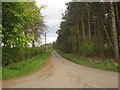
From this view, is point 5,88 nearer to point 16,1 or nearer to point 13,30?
point 13,30

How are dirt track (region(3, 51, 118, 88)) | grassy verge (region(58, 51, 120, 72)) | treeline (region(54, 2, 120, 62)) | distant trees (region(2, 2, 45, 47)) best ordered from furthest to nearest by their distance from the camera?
treeline (region(54, 2, 120, 62))
grassy verge (region(58, 51, 120, 72))
distant trees (region(2, 2, 45, 47))
dirt track (region(3, 51, 118, 88))

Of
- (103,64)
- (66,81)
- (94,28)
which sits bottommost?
(103,64)

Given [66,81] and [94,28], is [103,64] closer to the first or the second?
[66,81]

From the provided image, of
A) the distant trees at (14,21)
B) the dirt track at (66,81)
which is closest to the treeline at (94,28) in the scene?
the distant trees at (14,21)

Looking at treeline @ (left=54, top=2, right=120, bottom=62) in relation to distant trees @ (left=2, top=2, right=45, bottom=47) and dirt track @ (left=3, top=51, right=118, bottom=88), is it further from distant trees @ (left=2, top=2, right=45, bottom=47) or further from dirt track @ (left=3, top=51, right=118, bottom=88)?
dirt track @ (left=3, top=51, right=118, bottom=88)

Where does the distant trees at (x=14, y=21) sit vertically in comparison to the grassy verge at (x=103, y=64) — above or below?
above

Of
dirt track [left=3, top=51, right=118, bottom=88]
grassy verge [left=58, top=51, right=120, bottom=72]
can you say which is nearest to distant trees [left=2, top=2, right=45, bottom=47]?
dirt track [left=3, top=51, right=118, bottom=88]

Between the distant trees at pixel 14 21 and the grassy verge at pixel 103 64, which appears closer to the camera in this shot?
the distant trees at pixel 14 21

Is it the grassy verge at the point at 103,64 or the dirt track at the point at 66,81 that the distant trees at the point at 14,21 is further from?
the grassy verge at the point at 103,64

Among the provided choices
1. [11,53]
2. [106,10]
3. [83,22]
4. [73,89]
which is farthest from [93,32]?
[73,89]

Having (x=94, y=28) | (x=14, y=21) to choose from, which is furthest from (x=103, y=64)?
(x=94, y=28)

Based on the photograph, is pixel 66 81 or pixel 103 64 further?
pixel 103 64

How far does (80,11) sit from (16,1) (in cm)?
2822

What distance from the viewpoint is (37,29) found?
4672 cm
